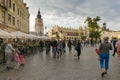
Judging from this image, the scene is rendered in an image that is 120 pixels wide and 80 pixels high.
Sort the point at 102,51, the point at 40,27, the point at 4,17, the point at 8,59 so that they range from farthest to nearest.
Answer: the point at 40,27, the point at 4,17, the point at 8,59, the point at 102,51

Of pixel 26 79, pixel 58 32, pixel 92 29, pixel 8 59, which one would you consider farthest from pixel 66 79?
pixel 58 32

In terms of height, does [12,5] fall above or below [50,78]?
above

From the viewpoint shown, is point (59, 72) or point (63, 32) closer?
point (59, 72)

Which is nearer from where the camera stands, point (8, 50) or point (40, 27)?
point (8, 50)

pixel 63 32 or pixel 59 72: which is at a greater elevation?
pixel 63 32

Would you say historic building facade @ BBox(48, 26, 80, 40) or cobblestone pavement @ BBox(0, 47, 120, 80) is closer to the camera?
cobblestone pavement @ BBox(0, 47, 120, 80)

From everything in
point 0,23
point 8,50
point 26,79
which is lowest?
point 26,79

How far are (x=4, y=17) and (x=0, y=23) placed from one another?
341 centimetres

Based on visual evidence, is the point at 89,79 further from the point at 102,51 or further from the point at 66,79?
the point at 102,51

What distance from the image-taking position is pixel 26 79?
9.06 metres

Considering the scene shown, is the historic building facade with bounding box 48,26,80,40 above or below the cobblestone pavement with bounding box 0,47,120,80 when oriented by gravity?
above

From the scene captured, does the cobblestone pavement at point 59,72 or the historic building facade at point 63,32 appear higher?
the historic building facade at point 63,32

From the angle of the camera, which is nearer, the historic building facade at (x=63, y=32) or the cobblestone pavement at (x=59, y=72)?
the cobblestone pavement at (x=59, y=72)

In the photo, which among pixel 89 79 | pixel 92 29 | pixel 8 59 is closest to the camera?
pixel 89 79
